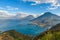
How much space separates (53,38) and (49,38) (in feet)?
20.4

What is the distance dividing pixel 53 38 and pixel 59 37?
290 inches

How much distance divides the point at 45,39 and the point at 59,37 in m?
12.2

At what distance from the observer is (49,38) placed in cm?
14425

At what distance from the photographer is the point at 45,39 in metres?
145

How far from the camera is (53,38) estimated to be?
149 metres

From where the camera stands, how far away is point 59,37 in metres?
143

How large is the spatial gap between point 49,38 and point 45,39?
3596 millimetres

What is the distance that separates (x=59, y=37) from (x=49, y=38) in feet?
28.3
